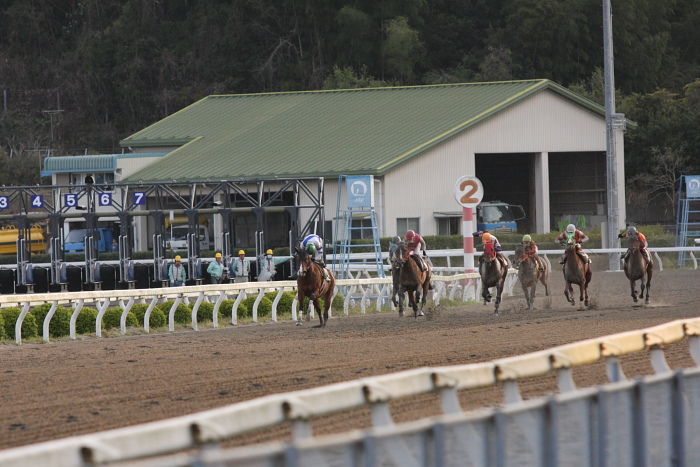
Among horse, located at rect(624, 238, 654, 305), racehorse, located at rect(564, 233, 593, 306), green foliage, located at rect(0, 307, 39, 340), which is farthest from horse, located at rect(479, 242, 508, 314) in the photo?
green foliage, located at rect(0, 307, 39, 340)

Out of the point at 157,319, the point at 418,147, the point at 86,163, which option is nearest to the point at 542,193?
the point at 418,147

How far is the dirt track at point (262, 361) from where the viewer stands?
8414 millimetres

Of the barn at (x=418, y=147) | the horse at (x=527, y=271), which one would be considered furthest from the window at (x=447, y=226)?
the horse at (x=527, y=271)

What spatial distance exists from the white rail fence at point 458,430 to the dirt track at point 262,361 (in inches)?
90.4

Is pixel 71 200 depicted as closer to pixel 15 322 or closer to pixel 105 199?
pixel 105 199

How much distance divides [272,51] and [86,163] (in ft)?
80.1

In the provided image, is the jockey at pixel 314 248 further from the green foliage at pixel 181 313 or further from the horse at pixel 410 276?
the green foliage at pixel 181 313

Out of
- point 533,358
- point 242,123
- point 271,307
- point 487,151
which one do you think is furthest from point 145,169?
point 533,358

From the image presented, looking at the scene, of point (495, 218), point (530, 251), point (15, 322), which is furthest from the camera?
point (495, 218)

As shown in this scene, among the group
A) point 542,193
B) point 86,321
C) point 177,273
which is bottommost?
point 86,321

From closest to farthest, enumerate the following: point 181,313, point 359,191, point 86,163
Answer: point 181,313 → point 359,191 → point 86,163

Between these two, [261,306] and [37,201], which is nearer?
[261,306]

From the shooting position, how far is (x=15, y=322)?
1695 cm

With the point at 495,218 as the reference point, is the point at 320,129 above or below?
Result: above
